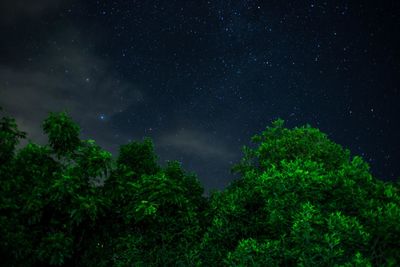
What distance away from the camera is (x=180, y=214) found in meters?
14.1

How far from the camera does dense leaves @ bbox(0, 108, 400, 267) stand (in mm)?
9492

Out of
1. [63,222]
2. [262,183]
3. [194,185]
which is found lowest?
[63,222]

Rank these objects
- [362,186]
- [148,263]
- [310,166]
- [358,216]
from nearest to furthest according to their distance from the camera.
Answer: [358,216]
[310,166]
[362,186]
[148,263]

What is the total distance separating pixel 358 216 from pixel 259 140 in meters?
8.11

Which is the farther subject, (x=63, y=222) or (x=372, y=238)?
(x=63, y=222)

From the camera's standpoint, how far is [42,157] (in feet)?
42.3

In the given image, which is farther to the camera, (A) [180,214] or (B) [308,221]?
(A) [180,214]

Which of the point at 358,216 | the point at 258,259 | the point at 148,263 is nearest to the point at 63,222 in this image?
the point at 148,263

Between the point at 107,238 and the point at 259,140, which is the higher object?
the point at 259,140

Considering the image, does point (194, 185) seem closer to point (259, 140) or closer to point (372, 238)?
point (259, 140)

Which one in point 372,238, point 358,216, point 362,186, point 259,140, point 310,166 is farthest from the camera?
point 259,140

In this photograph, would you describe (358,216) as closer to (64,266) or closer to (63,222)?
(63,222)

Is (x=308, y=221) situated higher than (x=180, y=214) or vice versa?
(x=180, y=214)

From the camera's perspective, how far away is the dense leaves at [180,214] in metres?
9.49
